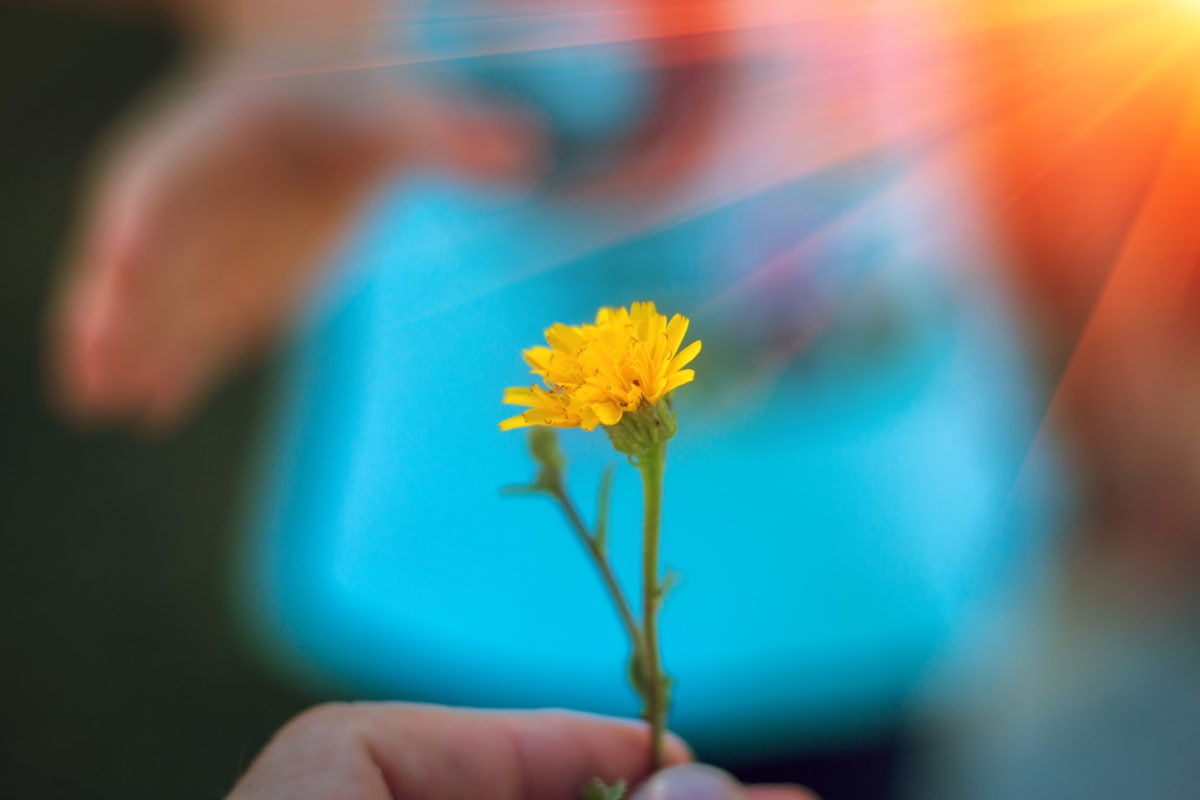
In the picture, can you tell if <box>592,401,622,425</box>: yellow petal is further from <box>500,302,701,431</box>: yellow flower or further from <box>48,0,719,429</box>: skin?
<box>48,0,719,429</box>: skin

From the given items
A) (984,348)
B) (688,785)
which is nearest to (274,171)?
(984,348)

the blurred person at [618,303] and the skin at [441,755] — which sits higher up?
the blurred person at [618,303]

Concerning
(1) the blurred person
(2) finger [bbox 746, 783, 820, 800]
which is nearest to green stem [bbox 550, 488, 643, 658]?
(2) finger [bbox 746, 783, 820, 800]

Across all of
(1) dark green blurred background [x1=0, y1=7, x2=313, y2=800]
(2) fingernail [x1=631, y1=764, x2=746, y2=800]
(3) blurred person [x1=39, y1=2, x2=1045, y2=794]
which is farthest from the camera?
(1) dark green blurred background [x1=0, y1=7, x2=313, y2=800]

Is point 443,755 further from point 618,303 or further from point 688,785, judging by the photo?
point 618,303

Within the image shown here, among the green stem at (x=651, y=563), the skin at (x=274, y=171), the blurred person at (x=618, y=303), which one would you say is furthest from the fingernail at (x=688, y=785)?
the skin at (x=274, y=171)

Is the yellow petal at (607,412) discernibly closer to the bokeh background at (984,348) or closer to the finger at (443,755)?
the finger at (443,755)

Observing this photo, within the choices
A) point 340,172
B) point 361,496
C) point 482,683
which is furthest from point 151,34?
point 482,683
